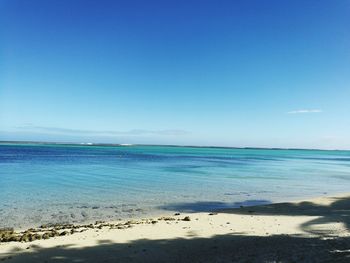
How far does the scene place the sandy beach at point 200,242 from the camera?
766 centimetres

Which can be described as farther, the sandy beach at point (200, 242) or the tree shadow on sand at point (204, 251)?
the sandy beach at point (200, 242)

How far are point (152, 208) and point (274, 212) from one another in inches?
233

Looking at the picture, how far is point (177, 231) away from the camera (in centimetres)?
1085

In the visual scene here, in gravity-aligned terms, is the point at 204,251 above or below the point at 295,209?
above

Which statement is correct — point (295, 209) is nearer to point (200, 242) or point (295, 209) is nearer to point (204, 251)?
point (200, 242)

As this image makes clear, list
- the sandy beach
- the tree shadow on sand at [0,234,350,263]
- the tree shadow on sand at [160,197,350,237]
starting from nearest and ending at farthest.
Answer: the tree shadow on sand at [0,234,350,263]
the sandy beach
the tree shadow on sand at [160,197,350,237]

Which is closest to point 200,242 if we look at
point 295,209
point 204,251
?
point 204,251

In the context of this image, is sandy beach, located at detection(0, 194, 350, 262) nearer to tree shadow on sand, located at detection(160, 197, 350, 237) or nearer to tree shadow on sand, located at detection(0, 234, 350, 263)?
tree shadow on sand, located at detection(0, 234, 350, 263)

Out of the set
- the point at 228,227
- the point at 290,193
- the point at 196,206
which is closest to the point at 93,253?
the point at 228,227

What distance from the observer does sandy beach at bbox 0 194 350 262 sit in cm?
766

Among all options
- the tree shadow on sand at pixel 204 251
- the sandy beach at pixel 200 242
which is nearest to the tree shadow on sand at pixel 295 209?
the sandy beach at pixel 200 242

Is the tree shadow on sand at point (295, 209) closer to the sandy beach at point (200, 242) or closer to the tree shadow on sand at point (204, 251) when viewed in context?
the sandy beach at point (200, 242)

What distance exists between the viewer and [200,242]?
30.1ft

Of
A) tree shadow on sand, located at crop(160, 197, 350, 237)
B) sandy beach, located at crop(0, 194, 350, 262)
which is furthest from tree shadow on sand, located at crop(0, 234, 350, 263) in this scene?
tree shadow on sand, located at crop(160, 197, 350, 237)
